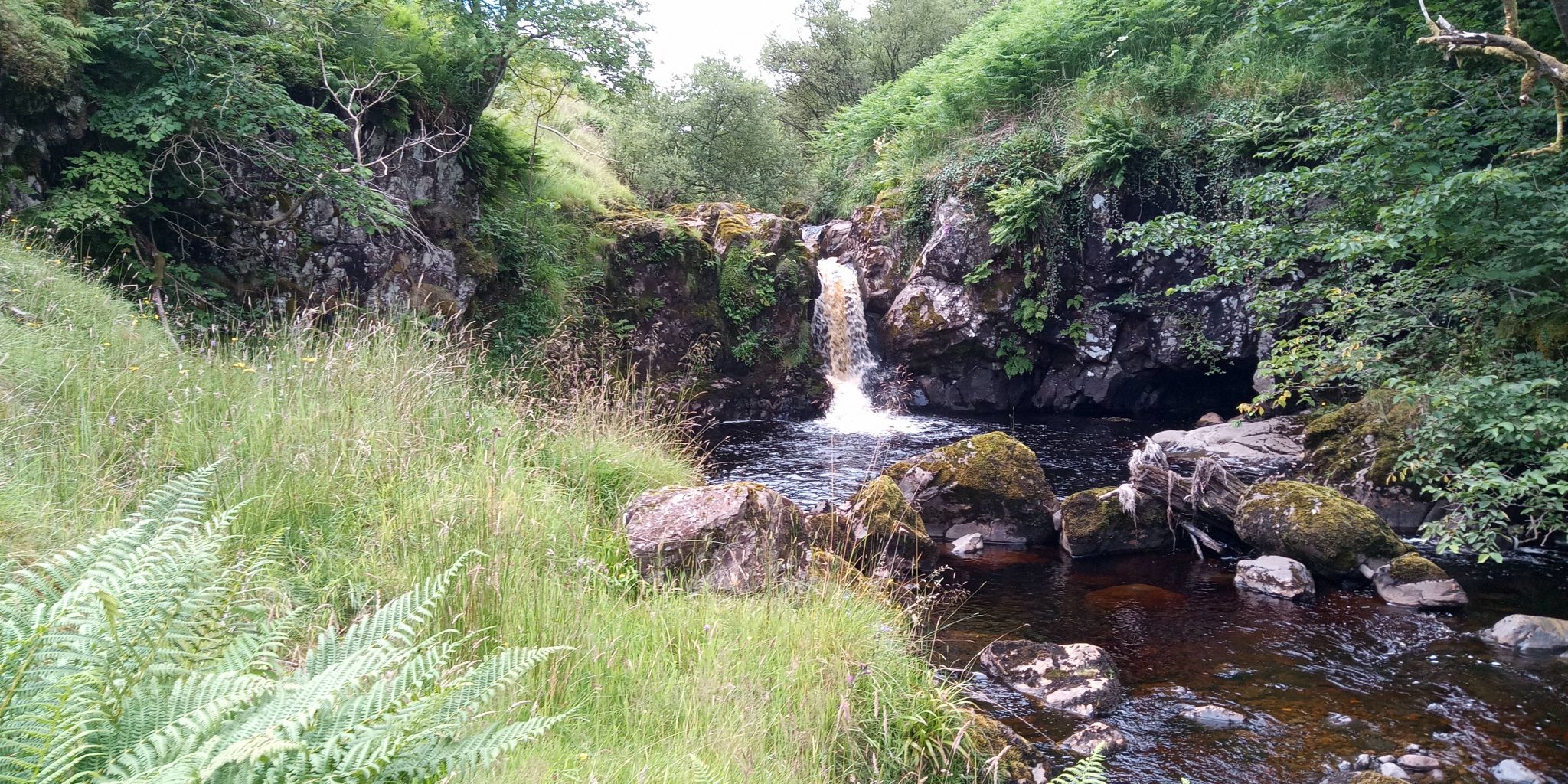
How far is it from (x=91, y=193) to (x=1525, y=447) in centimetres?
1043

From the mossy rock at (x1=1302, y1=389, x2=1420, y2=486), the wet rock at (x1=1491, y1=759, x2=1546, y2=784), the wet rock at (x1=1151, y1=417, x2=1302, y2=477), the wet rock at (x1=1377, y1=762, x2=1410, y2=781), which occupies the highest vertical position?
the mossy rock at (x1=1302, y1=389, x2=1420, y2=486)

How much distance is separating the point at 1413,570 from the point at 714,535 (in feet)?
18.9

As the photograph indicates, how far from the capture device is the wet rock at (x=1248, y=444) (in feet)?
30.6

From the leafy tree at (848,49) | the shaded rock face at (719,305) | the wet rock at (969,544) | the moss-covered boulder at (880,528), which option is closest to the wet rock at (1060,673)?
the moss-covered boulder at (880,528)

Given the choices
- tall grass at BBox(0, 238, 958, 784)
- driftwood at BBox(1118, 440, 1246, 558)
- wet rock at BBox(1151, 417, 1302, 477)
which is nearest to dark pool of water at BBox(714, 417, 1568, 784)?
driftwood at BBox(1118, 440, 1246, 558)

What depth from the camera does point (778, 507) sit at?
5160mm

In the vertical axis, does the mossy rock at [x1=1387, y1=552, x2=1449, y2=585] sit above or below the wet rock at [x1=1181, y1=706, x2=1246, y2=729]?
above

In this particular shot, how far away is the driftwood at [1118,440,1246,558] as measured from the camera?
7.56 metres

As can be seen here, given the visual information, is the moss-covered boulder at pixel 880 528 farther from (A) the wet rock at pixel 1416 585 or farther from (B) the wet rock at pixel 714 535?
(A) the wet rock at pixel 1416 585

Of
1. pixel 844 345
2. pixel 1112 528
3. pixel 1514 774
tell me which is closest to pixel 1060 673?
pixel 1514 774

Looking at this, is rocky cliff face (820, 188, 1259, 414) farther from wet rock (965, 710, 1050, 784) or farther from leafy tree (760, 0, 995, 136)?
leafy tree (760, 0, 995, 136)

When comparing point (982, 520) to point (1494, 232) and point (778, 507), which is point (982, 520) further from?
point (1494, 232)

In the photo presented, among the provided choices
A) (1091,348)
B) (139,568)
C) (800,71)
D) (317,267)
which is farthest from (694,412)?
(800,71)

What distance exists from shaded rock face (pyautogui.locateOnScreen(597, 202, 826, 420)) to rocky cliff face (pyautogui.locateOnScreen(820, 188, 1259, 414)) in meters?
2.01
